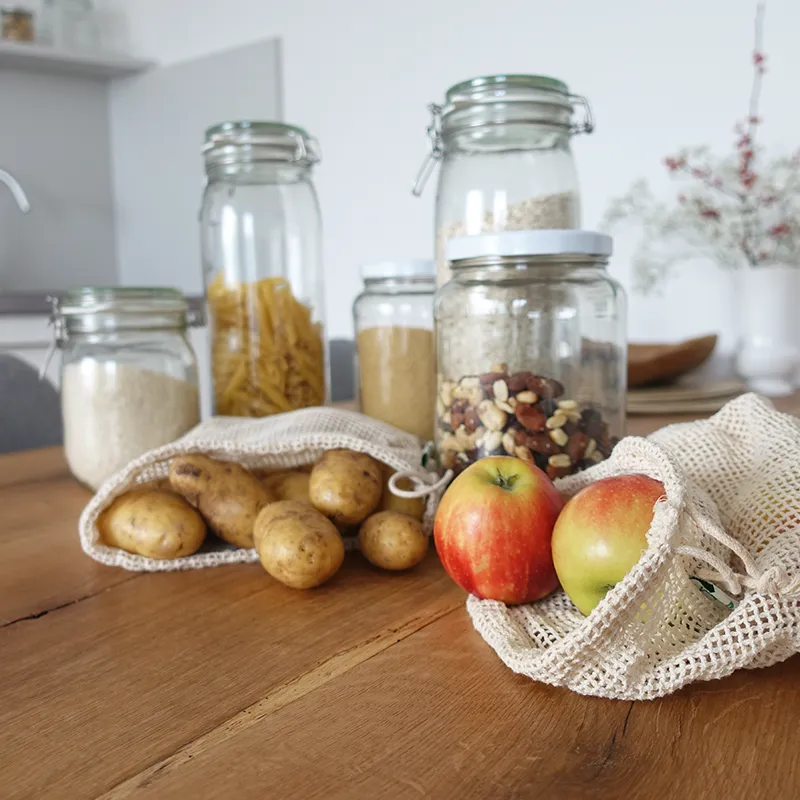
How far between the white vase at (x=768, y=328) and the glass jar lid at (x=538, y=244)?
110 cm

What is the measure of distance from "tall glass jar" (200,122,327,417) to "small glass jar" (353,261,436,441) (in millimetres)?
84

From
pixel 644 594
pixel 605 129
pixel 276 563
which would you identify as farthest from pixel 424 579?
pixel 605 129

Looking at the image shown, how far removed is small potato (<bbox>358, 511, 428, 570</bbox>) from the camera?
2.00 feet

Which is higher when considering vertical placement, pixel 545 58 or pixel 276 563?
pixel 545 58

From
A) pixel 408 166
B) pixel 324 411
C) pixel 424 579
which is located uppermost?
pixel 408 166

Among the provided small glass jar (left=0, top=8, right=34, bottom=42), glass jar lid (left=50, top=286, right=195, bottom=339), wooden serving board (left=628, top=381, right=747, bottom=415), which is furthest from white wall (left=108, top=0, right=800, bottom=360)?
glass jar lid (left=50, top=286, right=195, bottom=339)

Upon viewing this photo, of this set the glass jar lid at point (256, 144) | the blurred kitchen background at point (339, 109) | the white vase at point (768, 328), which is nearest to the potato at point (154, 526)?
the glass jar lid at point (256, 144)

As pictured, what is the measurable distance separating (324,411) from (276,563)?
20 cm

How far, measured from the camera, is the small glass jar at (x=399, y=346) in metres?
0.85

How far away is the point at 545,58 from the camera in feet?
6.28

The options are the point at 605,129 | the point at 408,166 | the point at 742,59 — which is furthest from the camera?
the point at 408,166

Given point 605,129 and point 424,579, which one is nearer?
point 424,579

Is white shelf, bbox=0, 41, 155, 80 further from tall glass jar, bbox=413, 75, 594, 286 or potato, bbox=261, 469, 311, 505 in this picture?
potato, bbox=261, 469, 311, 505

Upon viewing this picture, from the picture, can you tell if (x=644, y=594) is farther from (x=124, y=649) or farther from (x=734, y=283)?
(x=734, y=283)
